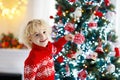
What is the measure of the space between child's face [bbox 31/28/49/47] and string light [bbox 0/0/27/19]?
1349mm

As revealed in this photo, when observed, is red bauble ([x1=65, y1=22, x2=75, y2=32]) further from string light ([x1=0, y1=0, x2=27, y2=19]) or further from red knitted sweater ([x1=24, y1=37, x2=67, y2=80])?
string light ([x1=0, y1=0, x2=27, y2=19])

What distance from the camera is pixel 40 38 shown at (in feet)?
7.17

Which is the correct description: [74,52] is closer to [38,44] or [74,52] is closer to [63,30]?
[63,30]

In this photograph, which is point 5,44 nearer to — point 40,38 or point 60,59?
point 60,59

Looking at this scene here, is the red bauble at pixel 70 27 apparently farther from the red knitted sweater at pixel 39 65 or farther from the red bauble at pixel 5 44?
the red bauble at pixel 5 44

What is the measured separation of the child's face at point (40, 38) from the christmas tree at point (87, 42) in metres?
0.48

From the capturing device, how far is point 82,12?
2.65 metres

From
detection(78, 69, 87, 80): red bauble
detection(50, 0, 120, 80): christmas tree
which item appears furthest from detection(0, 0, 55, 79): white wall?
detection(78, 69, 87, 80): red bauble

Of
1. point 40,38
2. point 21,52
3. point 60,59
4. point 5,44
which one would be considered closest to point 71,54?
point 60,59

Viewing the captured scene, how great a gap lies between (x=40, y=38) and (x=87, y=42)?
2.26 feet

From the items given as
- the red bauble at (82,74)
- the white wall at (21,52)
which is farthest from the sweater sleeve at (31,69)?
the white wall at (21,52)

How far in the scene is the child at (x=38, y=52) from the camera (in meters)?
2.10

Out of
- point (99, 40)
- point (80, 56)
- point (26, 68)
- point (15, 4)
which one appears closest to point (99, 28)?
point (99, 40)

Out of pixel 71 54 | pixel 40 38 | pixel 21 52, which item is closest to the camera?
pixel 40 38
